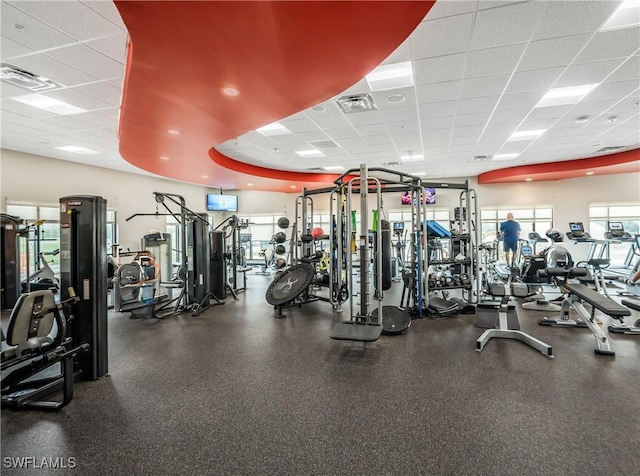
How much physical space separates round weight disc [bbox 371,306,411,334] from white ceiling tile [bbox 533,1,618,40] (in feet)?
12.0

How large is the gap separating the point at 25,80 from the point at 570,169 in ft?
40.3

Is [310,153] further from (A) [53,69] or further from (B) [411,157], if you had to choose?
(A) [53,69]

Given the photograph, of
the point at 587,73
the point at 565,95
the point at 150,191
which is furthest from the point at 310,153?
the point at 150,191

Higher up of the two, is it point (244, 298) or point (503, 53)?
point (503, 53)

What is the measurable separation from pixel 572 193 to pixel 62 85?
13642 millimetres

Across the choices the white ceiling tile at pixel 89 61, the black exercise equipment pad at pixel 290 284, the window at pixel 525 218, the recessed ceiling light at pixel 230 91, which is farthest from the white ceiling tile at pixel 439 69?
the window at pixel 525 218

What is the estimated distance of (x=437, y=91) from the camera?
4.56 m

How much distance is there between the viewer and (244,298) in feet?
23.3

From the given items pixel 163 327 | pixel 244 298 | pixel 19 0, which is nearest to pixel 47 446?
pixel 163 327

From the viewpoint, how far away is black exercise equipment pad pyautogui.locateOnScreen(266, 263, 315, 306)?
5.15 m

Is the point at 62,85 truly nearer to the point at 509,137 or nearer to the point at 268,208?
the point at 509,137

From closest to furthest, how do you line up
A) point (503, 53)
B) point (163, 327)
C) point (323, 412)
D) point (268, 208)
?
point (323, 412)
point (503, 53)
point (163, 327)
point (268, 208)

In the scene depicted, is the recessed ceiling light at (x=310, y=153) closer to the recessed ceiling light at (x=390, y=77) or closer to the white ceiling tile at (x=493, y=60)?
the recessed ceiling light at (x=390, y=77)

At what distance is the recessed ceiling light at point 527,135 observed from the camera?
647 centimetres
